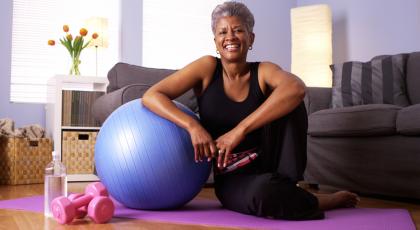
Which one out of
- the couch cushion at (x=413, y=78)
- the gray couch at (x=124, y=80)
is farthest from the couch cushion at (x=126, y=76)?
the couch cushion at (x=413, y=78)

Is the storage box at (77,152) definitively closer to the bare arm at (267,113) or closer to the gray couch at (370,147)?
the gray couch at (370,147)

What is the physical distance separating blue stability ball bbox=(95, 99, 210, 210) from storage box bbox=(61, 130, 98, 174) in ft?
5.94

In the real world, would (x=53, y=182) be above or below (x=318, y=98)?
below

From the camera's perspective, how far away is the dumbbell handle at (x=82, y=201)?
1.80 m

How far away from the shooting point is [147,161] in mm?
1866

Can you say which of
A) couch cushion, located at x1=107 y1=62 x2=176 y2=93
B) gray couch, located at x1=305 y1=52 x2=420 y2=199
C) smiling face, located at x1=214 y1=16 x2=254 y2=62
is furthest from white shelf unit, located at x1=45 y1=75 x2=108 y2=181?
smiling face, located at x1=214 y1=16 x2=254 y2=62

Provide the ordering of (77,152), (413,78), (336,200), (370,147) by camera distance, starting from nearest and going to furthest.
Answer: (336,200) < (370,147) < (413,78) < (77,152)

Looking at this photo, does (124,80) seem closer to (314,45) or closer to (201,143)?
(201,143)

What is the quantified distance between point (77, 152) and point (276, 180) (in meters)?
2.25

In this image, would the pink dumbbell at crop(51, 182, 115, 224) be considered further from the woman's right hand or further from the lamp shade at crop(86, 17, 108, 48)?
the lamp shade at crop(86, 17, 108, 48)

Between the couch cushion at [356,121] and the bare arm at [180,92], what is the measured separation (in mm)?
1019

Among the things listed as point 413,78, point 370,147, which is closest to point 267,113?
point 370,147

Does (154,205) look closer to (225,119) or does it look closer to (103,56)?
(225,119)

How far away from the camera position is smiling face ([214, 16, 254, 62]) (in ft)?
6.48
